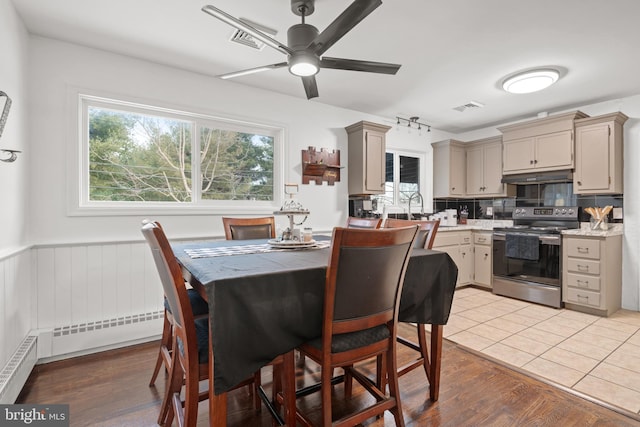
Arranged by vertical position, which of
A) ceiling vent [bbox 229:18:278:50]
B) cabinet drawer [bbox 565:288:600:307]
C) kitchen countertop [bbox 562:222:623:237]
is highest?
ceiling vent [bbox 229:18:278:50]

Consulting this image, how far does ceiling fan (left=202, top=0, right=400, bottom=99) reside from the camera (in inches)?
62.2

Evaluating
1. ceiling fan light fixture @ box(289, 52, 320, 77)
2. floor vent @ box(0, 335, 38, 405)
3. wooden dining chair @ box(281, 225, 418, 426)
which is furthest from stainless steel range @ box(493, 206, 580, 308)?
floor vent @ box(0, 335, 38, 405)

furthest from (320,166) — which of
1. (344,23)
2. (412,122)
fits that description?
(344,23)

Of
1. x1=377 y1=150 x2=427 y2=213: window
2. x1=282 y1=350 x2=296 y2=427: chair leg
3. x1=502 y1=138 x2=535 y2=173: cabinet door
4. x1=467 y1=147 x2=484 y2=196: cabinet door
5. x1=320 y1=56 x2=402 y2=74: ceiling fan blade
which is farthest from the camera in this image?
x1=467 y1=147 x2=484 y2=196: cabinet door

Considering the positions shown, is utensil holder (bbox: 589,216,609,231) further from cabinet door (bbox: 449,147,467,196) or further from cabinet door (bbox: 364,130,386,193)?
cabinet door (bbox: 364,130,386,193)

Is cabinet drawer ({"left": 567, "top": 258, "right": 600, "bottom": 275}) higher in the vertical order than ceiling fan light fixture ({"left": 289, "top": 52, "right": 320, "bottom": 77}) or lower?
lower

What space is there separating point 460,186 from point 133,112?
452 centimetres

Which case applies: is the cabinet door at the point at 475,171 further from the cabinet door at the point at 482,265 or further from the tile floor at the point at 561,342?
the tile floor at the point at 561,342

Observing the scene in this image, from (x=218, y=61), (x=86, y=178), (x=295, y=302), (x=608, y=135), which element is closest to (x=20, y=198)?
(x=86, y=178)

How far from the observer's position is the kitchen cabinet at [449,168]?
16.1 feet

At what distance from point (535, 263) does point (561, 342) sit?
1.38 m

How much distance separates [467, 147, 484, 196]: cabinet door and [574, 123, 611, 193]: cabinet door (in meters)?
1.23

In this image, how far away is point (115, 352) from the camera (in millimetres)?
2543

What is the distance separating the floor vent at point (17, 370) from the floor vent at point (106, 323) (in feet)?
0.56
